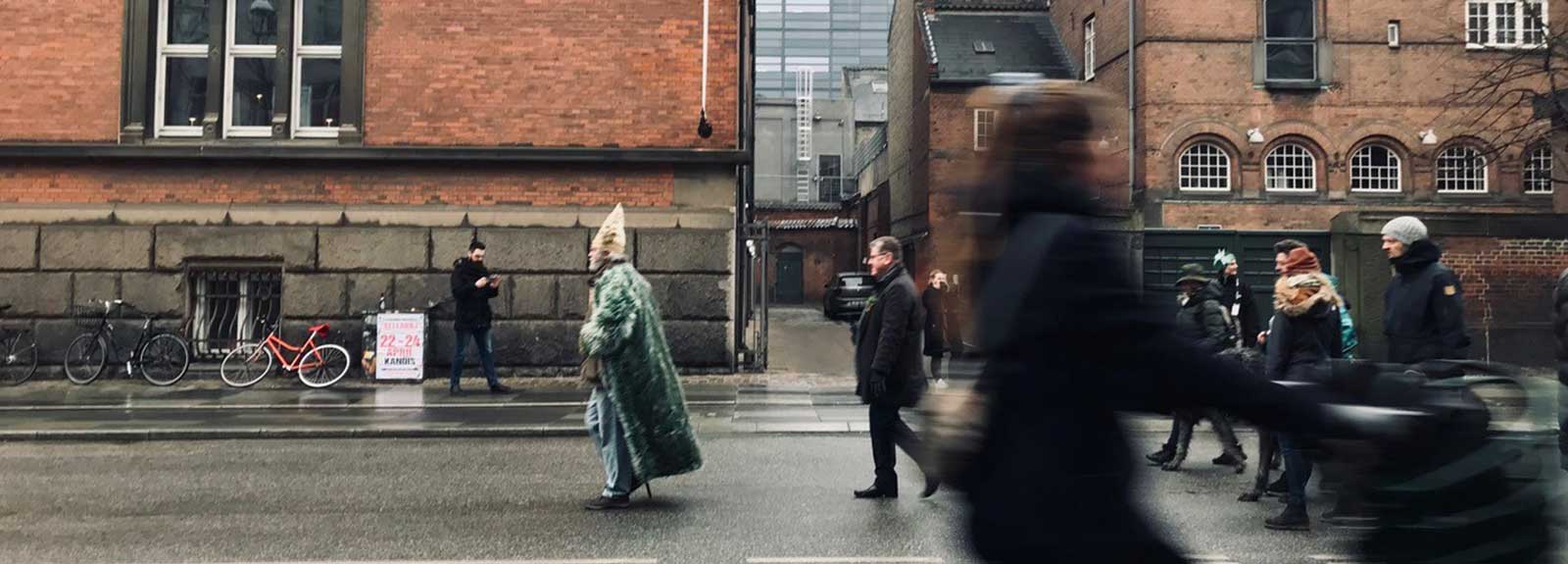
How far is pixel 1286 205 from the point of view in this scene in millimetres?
23688

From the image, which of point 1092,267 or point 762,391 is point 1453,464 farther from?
point 762,391

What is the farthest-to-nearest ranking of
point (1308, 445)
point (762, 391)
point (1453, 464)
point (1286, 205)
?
1. point (1286, 205)
2. point (762, 391)
3. point (1453, 464)
4. point (1308, 445)

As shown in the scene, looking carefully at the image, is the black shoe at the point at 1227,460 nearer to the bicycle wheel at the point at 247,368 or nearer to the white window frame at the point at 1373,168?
the bicycle wheel at the point at 247,368

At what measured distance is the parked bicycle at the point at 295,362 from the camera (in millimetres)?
13711

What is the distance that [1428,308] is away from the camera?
6.81 meters

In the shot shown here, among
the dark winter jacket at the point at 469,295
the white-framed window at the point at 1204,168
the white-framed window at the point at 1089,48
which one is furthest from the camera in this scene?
the white-framed window at the point at 1089,48

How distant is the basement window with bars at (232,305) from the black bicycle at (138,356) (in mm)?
685

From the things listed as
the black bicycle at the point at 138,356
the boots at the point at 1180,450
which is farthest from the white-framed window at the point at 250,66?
the boots at the point at 1180,450

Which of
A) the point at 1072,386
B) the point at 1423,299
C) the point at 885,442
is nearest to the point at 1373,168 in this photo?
the point at 1423,299

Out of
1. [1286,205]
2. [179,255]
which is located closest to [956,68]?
[1286,205]

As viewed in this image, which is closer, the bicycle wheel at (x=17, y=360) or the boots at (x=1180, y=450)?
the boots at (x=1180, y=450)

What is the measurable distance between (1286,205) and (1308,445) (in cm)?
2383

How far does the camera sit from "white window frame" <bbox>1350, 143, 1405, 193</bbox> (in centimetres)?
2388

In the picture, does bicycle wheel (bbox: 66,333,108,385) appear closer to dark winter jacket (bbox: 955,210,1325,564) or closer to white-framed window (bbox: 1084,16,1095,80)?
dark winter jacket (bbox: 955,210,1325,564)
